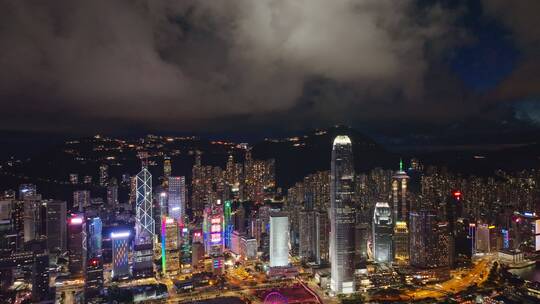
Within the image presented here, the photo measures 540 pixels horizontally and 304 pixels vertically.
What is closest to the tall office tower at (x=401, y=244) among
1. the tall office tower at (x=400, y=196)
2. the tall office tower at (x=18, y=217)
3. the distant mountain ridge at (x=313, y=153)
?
the tall office tower at (x=400, y=196)

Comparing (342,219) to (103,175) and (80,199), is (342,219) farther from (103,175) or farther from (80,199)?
(103,175)

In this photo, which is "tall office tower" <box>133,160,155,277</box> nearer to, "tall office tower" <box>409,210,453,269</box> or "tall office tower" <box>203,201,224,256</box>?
"tall office tower" <box>203,201,224,256</box>

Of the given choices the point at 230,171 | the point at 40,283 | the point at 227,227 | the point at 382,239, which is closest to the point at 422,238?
the point at 382,239

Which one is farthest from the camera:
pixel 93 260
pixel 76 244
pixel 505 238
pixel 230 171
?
pixel 230 171

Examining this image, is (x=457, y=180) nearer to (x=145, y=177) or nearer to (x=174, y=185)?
(x=174, y=185)

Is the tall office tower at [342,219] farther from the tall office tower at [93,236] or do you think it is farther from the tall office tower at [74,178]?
the tall office tower at [74,178]

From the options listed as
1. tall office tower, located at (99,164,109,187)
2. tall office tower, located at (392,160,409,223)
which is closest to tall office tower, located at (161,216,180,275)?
tall office tower, located at (99,164,109,187)
